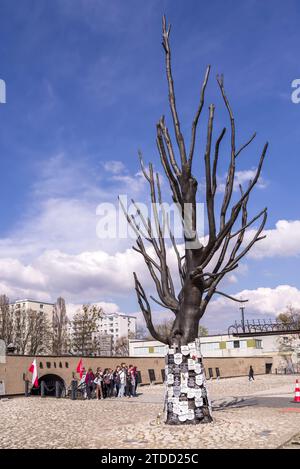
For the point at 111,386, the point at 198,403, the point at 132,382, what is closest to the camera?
the point at 198,403

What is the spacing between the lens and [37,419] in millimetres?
13602

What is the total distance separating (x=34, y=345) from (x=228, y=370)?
25.4 metres

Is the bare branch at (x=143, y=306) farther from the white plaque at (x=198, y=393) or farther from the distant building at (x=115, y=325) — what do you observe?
the distant building at (x=115, y=325)

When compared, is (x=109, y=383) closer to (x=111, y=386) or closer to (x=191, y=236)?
(x=111, y=386)

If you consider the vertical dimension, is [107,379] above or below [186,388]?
below

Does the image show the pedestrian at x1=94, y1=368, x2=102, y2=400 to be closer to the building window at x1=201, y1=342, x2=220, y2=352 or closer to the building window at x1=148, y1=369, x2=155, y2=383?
the building window at x1=148, y1=369, x2=155, y2=383

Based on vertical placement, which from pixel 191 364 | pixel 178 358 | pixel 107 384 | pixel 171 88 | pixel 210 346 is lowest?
pixel 107 384

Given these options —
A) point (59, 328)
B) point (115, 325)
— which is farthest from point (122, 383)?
point (115, 325)

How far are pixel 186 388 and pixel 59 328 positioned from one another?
5480cm

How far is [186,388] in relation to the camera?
1104 centimetres

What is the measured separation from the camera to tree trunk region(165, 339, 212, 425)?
10.9 metres

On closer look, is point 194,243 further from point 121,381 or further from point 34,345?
point 34,345

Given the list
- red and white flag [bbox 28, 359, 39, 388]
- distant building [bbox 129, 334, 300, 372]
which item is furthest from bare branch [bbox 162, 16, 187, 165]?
distant building [bbox 129, 334, 300, 372]
